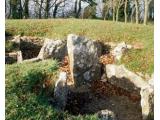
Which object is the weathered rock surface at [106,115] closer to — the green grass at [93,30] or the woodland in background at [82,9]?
the green grass at [93,30]

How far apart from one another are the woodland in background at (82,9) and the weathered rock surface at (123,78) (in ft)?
1.64

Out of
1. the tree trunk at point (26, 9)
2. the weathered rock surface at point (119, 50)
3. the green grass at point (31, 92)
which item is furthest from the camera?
the tree trunk at point (26, 9)

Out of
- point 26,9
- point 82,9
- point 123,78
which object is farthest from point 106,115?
point 26,9

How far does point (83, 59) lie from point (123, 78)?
458 mm

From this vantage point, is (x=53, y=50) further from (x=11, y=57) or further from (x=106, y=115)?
(x=106, y=115)

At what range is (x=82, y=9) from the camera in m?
4.49

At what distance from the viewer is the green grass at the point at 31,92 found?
12.0 ft

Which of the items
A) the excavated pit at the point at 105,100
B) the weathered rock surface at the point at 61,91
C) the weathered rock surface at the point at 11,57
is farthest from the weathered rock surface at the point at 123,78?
the weathered rock surface at the point at 11,57

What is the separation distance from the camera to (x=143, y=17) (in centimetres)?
435

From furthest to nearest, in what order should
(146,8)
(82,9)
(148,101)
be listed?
(82,9) < (146,8) < (148,101)

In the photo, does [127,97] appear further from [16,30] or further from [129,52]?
[16,30]

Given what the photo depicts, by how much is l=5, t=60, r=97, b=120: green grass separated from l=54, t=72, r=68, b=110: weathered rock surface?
→ 6 centimetres

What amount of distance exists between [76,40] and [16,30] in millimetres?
624
